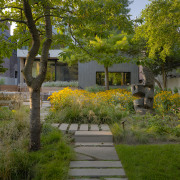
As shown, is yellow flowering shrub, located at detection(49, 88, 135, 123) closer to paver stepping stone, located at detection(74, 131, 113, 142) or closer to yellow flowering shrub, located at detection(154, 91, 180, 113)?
paver stepping stone, located at detection(74, 131, 113, 142)

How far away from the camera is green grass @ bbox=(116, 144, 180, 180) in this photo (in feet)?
8.87

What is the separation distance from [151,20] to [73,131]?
6646mm

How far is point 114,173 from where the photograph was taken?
9.12 ft

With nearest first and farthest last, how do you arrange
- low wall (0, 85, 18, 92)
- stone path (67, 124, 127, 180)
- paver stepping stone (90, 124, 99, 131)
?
1. stone path (67, 124, 127, 180)
2. paver stepping stone (90, 124, 99, 131)
3. low wall (0, 85, 18, 92)

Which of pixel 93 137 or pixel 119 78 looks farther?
pixel 119 78

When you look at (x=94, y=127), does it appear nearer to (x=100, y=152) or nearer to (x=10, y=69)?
(x=100, y=152)

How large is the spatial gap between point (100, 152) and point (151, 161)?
981mm

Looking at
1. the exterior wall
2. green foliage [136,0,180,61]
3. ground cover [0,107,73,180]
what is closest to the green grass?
ground cover [0,107,73,180]

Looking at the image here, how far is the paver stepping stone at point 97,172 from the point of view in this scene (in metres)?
2.74

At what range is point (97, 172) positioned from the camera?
2.81 m

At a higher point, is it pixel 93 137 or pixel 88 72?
pixel 88 72

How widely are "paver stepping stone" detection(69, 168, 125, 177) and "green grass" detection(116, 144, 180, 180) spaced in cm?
13

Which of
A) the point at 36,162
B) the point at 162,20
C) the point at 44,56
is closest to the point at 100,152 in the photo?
the point at 36,162

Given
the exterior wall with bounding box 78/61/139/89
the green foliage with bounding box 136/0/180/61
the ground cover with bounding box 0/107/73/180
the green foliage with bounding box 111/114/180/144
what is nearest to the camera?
the ground cover with bounding box 0/107/73/180
